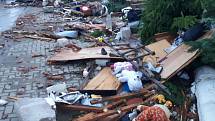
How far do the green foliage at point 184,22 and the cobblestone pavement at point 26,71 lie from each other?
8.78 ft

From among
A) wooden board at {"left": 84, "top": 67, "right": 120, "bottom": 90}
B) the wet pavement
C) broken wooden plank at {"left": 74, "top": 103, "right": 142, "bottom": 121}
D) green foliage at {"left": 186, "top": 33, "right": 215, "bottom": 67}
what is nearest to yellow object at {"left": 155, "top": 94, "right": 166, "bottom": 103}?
broken wooden plank at {"left": 74, "top": 103, "right": 142, "bottom": 121}

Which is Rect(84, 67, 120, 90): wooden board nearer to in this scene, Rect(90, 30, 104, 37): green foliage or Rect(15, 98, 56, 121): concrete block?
Rect(15, 98, 56, 121): concrete block

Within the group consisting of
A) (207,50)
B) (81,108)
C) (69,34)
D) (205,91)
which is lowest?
(81,108)

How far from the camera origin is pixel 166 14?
10047 mm

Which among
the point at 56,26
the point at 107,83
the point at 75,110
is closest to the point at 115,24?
the point at 56,26

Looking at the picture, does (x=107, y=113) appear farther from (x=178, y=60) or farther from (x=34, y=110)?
(x=178, y=60)

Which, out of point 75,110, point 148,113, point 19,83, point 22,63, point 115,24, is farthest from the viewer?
point 115,24

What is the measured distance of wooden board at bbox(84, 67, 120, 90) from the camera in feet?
25.2

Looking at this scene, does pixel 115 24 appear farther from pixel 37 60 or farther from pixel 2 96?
pixel 2 96

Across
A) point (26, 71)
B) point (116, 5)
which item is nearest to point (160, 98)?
point (26, 71)

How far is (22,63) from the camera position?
10.1 meters

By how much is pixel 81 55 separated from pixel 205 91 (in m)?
4.06

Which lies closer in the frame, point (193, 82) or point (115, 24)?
point (193, 82)

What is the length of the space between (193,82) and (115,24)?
714 centimetres
